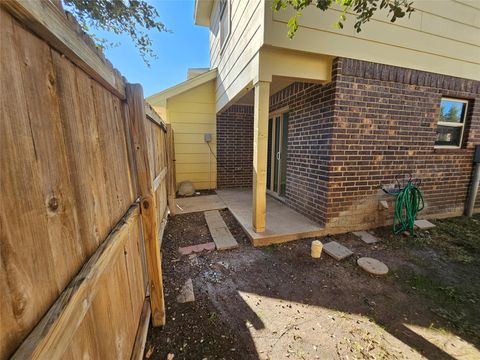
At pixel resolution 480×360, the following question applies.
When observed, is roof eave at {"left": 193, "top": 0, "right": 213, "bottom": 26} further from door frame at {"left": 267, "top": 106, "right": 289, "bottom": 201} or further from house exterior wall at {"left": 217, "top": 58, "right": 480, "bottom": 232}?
house exterior wall at {"left": 217, "top": 58, "right": 480, "bottom": 232}

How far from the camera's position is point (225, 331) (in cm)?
179

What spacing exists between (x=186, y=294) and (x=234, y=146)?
4.94 metres

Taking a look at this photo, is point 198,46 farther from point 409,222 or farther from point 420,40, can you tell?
point 409,222

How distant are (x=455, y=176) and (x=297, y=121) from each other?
3445 millimetres

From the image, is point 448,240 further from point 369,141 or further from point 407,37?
point 407,37

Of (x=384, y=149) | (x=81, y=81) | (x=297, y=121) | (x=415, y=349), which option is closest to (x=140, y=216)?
(x=81, y=81)

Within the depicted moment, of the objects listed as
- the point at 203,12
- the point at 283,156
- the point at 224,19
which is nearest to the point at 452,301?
the point at 283,156

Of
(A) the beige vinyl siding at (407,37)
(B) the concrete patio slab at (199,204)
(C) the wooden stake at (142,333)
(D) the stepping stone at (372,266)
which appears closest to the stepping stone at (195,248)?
(C) the wooden stake at (142,333)

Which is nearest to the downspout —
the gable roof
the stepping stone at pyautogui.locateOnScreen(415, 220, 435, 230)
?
the stepping stone at pyautogui.locateOnScreen(415, 220, 435, 230)

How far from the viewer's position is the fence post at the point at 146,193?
1.49 metres

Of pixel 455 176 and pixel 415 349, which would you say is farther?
pixel 455 176

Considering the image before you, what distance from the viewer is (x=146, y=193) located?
1.60 m

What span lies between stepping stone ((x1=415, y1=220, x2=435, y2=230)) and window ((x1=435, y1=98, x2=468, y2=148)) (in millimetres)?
1526

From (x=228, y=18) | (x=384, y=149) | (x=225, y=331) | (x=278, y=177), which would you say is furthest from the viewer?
(x=278, y=177)
